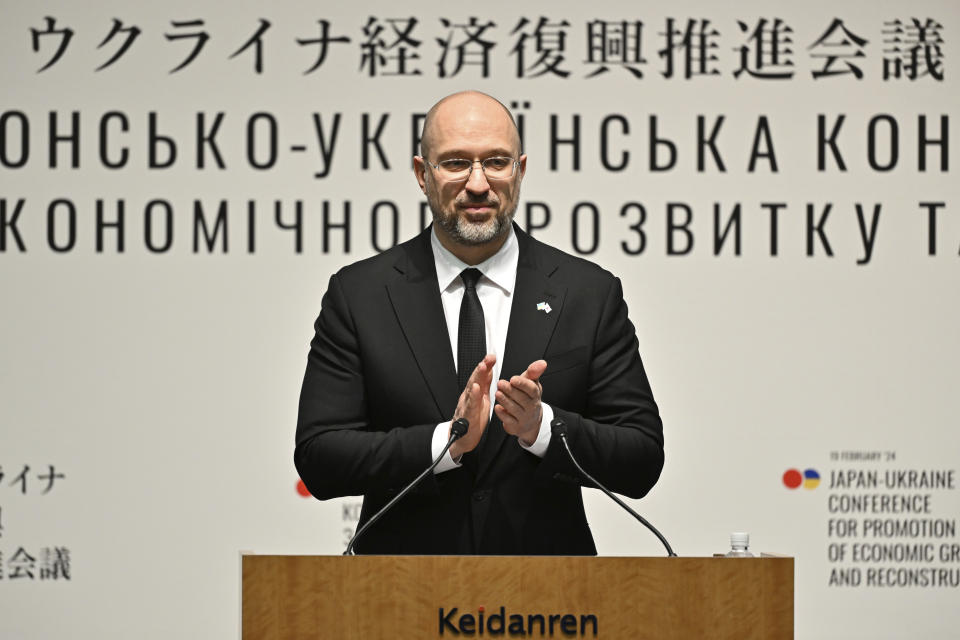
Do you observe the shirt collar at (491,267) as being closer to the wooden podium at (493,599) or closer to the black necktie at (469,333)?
the black necktie at (469,333)

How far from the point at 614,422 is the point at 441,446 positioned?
16.0 inches

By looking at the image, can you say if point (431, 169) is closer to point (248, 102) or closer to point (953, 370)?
point (248, 102)

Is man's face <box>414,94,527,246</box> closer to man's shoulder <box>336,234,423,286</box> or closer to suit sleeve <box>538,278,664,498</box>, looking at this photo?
man's shoulder <box>336,234,423,286</box>

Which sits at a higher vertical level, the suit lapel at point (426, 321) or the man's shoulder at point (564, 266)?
the man's shoulder at point (564, 266)

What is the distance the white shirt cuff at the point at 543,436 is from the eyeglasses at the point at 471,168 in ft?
1.70

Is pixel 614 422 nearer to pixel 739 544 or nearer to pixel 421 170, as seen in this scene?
pixel 739 544

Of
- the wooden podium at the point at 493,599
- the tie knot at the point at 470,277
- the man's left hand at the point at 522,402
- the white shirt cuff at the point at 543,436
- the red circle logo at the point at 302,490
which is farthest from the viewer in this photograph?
the red circle logo at the point at 302,490

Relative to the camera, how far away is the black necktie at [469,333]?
240cm

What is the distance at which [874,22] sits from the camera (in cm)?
410

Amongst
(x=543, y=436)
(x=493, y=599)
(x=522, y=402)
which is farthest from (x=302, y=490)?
(x=493, y=599)

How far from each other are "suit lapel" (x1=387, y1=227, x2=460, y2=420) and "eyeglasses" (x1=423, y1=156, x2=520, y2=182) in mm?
201

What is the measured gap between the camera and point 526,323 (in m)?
2.43

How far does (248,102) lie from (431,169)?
174cm

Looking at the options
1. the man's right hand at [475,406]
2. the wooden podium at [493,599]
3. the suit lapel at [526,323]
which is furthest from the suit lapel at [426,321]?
the wooden podium at [493,599]
